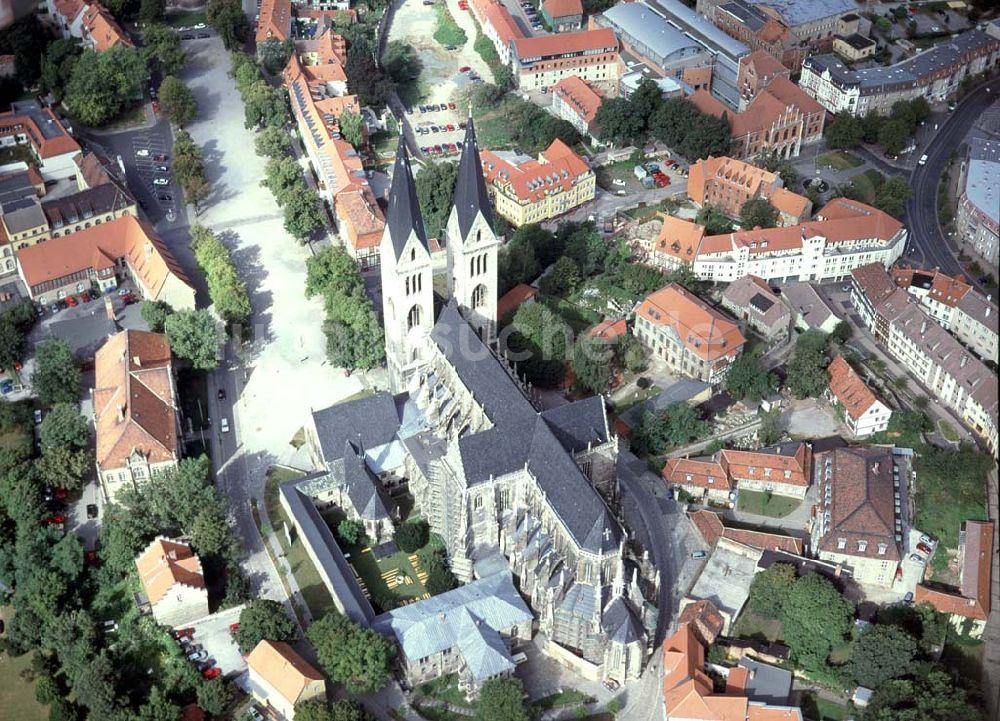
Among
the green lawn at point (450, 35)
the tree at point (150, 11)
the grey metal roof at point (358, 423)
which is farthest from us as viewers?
the green lawn at point (450, 35)

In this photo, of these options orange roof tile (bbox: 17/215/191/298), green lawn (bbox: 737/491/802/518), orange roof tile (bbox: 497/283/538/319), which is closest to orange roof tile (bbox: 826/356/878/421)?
green lawn (bbox: 737/491/802/518)

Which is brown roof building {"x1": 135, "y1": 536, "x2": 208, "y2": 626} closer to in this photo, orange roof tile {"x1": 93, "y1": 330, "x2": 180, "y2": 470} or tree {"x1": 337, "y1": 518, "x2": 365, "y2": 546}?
orange roof tile {"x1": 93, "y1": 330, "x2": 180, "y2": 470}

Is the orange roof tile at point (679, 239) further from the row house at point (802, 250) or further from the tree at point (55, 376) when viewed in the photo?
the tree at point (55, 376)

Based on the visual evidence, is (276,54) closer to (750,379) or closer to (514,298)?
(514,298)

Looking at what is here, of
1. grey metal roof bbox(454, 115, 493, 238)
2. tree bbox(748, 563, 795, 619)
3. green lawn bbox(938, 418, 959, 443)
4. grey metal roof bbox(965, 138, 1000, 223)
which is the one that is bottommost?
green lawn bbox(938, 418, 959, 443)

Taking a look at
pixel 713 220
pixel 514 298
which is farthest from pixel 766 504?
pixel 713 220

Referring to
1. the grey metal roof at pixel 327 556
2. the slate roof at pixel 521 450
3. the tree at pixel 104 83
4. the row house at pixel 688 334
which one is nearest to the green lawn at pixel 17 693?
the grey metal roof at pixel 327 556

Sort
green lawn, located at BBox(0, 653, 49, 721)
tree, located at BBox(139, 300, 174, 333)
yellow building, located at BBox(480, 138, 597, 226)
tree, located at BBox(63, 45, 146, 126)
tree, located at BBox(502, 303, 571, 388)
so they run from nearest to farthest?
1. green lawn, located at BBox(0, 653, 49, 721)
2. tree, located at BBox(502, 303, 571, 388)
3. tree, located at BBox(139, 300, 174, 333)
4. yellow building, located at BBox(480, 138, 597, 226)
5. tree, located at BBox(63, 45, 146, 126)
